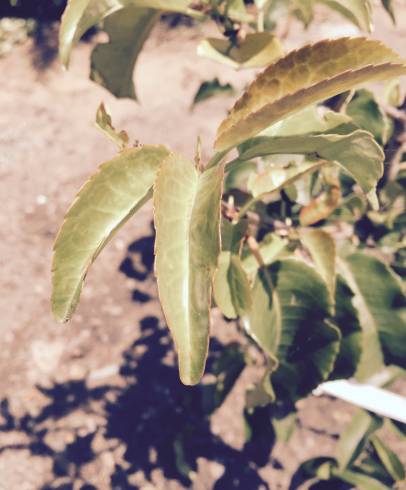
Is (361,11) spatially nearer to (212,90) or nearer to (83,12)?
(83,12)

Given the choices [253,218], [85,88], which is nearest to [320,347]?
[253,218]

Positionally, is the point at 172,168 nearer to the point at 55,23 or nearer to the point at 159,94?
the point at 159,94

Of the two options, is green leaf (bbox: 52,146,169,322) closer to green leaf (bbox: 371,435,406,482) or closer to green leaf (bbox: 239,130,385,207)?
green leaf (bbox: 239,130,385,207)

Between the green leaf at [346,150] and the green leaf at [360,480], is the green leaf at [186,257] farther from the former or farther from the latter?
the green leaf at [360,480]

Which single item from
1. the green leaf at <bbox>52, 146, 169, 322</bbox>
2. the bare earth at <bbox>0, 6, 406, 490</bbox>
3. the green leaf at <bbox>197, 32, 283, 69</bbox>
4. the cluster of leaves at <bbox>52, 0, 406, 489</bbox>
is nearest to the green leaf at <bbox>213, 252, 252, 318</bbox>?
the cluster of leaves at <bbox>52, 0, 406, 489</bbox>

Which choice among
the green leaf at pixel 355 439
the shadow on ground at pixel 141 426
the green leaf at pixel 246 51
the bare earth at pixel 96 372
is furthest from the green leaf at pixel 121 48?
the bare earth at pixel 96 372

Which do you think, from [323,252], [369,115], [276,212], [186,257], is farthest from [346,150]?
[276,212]
